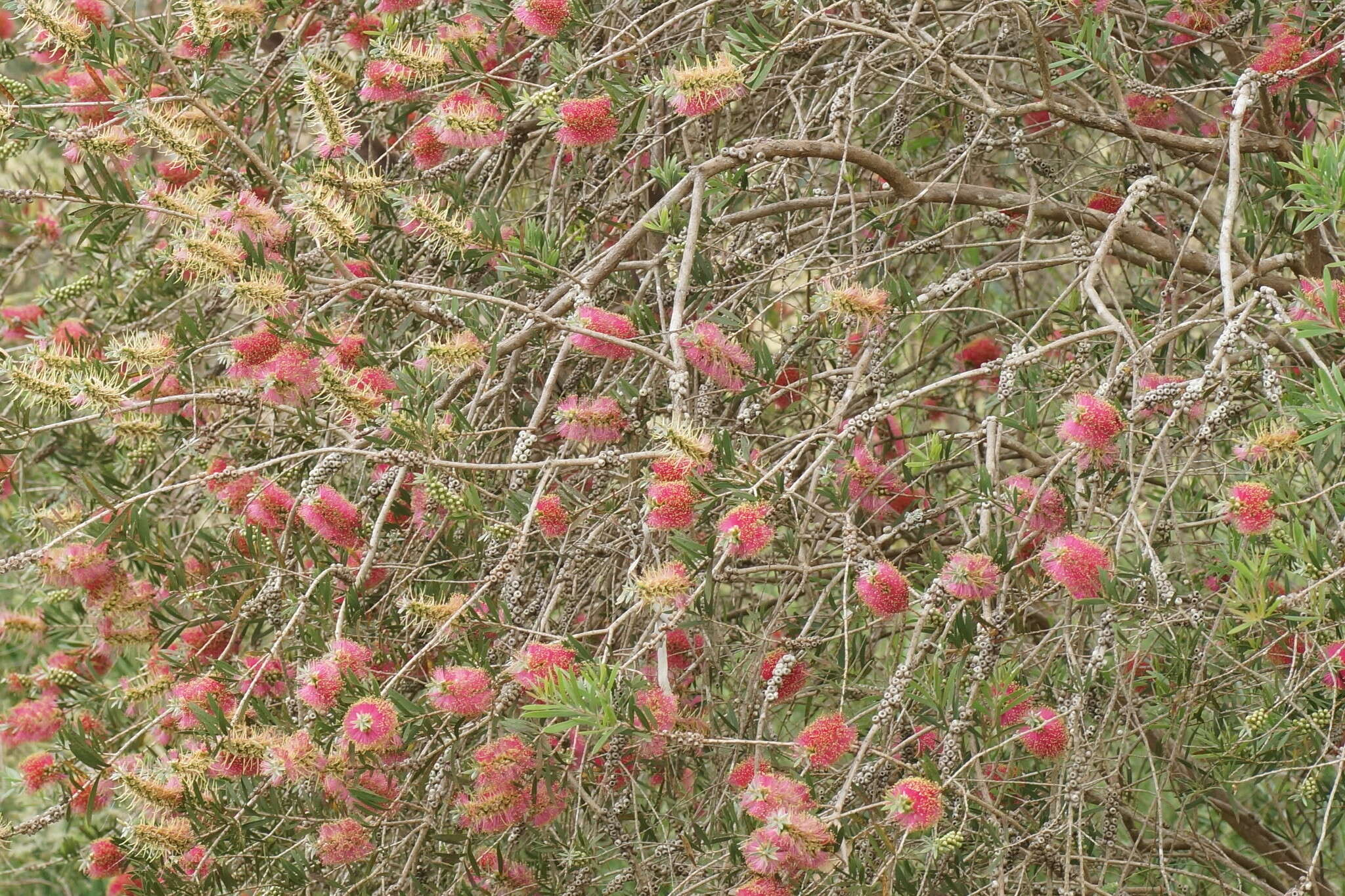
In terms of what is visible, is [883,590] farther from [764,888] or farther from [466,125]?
[466,125]

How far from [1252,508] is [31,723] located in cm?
214

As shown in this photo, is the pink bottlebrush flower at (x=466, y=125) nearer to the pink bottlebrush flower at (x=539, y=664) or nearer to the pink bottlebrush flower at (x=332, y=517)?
the pink bottlebrush flower at (x=332, y=517)

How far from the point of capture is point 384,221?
2.87 metres

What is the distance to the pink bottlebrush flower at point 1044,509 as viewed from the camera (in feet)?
6.28

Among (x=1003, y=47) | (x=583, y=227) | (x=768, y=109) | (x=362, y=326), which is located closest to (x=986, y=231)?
(x=1003, y=47)

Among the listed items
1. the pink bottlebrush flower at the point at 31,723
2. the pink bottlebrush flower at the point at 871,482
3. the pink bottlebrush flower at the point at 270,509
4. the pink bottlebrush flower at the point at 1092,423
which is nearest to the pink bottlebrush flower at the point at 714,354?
the pink bottlebrush flower at the point at 871,482

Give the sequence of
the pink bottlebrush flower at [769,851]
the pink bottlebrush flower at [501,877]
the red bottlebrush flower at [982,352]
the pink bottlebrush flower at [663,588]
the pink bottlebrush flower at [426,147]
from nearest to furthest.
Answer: the pink bottlebrush flower at [769,851]
the pink bottlebrush flower at [663,588]
the pink bottlebrush flower at [501,877]
the pink bottlebrush flower at [426,147]
the red bottlebrush flower at [982,352]

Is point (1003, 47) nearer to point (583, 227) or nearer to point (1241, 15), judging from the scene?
point (1241, 15)

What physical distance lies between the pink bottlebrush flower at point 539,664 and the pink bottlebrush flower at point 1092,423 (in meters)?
0.72

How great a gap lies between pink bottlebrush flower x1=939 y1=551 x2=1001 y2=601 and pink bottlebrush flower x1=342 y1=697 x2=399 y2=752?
0.75 meters

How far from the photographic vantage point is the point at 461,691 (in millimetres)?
1760

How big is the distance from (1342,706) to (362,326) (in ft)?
5.76

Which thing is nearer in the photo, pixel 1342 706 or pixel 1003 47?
pixel 1342 706

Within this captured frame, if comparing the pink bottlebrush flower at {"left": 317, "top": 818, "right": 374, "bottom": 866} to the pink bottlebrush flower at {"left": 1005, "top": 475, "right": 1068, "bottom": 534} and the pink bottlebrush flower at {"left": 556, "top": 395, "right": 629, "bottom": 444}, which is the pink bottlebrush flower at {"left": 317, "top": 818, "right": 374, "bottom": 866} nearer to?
the pink bottlebrush flower at {"left": 556, "top": 395, "right": 629, "bottom": 444}
